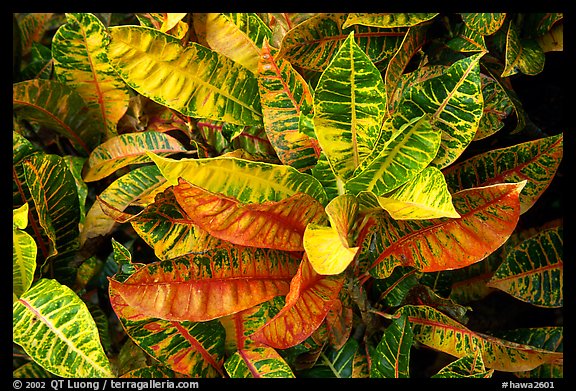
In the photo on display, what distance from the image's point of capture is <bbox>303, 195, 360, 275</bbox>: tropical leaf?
691 mm

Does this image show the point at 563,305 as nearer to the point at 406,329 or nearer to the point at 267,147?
the point at 406,329

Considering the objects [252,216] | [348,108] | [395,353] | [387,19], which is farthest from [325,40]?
[395,353]

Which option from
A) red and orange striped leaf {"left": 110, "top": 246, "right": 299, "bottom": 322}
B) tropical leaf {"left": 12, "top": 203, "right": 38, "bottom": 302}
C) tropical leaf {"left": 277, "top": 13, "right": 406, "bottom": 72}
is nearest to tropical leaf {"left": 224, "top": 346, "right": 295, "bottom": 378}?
red and orange striped leaf {"left": 110, "top": 246, "right": 299, "bottom": 322}

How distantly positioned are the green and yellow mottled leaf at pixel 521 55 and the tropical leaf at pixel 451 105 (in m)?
0.17

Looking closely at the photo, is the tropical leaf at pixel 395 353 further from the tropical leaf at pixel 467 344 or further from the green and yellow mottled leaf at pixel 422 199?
the green and yellow mottled leaf at pixel 422 199

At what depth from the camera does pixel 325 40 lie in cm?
97

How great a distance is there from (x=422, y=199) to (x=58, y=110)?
717 mm

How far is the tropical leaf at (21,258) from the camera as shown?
0.93 meters

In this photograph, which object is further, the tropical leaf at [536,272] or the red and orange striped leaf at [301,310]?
the tropical leaf at [536,272]

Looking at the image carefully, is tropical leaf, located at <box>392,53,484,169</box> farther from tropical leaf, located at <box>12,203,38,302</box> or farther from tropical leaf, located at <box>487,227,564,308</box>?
tropical leaf, located at <box>12,203,38,302</box>

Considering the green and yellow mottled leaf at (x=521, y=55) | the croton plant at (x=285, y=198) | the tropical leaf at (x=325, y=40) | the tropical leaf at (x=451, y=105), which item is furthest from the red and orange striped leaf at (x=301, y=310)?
the green and yellow mottled leaf at (x=521, y=55)

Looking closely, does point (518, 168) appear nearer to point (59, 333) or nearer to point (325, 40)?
point (325, 40)
